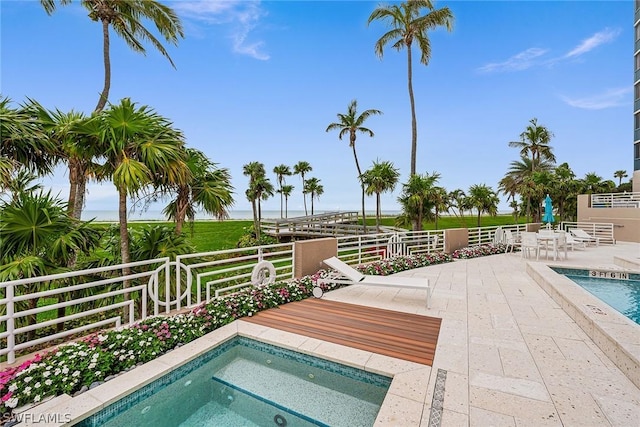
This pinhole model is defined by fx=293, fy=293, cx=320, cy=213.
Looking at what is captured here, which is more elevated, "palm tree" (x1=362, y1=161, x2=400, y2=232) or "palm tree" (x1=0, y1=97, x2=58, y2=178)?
"palm tree" (x1=362, y1=161, x2=400, y2=232)

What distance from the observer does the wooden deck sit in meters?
3.62

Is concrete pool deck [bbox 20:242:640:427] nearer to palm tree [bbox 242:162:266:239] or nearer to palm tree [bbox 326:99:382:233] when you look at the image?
palm tree [bbox 326:99:382:233]

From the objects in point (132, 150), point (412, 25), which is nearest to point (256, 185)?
point (412, 25)

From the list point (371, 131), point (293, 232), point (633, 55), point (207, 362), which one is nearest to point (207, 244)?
Answer: point (293, 232)

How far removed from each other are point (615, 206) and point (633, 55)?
1292 centimetres

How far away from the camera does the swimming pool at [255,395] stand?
2.64 m

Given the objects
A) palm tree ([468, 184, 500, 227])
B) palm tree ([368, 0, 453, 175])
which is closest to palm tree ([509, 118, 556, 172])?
palm tree ([468, 184, 500, 227])

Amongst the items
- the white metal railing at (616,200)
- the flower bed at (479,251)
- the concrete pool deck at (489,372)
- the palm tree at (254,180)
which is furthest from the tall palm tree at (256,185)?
the white metal railing at (616,200)

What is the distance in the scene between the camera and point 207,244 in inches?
1206

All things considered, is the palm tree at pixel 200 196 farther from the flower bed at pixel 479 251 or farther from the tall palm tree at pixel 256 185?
the tall palm tree at pixel 256 185

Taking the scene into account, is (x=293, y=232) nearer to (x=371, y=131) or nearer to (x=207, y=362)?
(x=371, y=131)

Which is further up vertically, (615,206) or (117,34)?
(117,34)

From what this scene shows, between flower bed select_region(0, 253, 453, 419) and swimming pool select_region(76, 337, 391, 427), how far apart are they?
444 mm

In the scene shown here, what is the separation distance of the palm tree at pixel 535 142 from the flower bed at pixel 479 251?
19429mm
